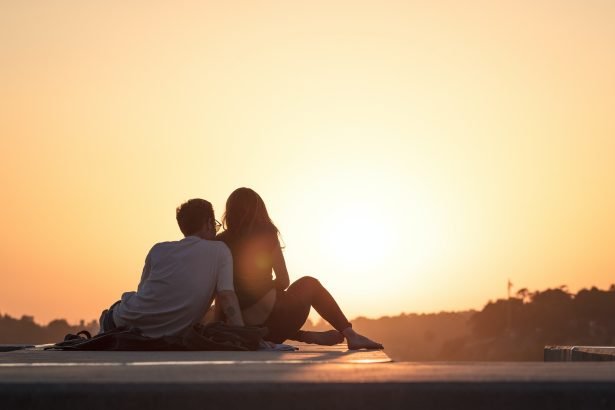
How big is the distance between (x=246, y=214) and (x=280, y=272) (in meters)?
0.63

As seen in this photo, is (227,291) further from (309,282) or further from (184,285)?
(309,282)

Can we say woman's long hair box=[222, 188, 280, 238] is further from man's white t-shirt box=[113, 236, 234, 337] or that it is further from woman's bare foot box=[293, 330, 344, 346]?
woman's bare foot box=[293, 330, 344, 346]

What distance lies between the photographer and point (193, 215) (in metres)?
9.95

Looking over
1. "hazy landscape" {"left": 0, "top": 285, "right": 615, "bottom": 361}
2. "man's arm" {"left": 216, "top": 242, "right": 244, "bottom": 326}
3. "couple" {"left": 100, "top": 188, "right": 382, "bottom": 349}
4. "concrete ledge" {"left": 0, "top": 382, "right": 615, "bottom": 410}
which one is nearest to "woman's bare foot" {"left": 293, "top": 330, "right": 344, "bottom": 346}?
"couple" {"left": 100, "top": 188, "right": 382, "bottom": 349}

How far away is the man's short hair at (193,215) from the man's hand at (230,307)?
58 centimetres

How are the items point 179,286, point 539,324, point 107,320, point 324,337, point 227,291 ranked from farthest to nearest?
point 539,324, point 324,337, point 107,320, point 227,291, point 179,286

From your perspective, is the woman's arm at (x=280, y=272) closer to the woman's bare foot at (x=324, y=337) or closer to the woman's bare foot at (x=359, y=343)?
the woman's bare foot at (x=324, y=337)

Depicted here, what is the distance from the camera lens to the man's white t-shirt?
975 cm

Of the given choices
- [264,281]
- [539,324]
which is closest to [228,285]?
[264,281]

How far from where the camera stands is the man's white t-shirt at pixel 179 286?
975 cm

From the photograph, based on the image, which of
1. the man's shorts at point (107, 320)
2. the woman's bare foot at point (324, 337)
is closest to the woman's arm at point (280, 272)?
the woman's bare foot at point (324, 337)

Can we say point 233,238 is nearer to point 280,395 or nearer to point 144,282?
point 144,282

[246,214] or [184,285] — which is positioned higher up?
[246,214]

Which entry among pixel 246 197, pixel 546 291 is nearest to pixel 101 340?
pixel 246 197
